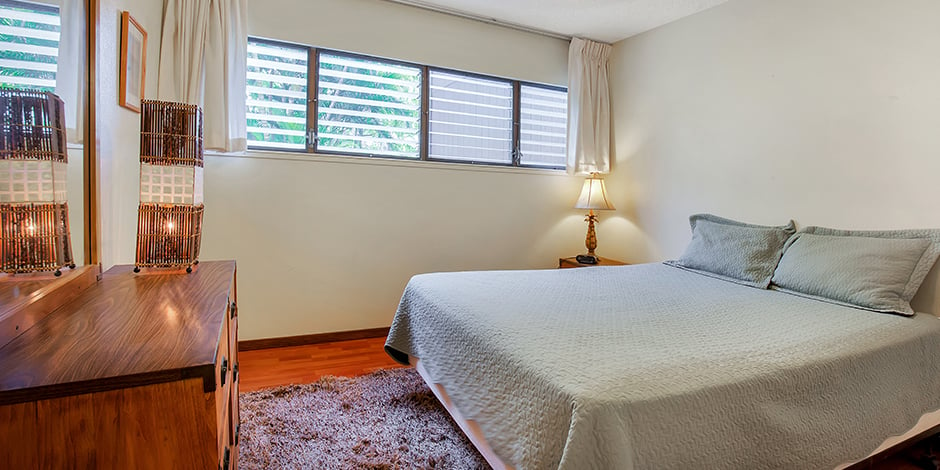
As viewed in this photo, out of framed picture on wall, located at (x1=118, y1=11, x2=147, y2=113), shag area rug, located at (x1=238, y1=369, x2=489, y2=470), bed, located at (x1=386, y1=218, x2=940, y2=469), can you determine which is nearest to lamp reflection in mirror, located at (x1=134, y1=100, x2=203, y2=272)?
framed picture on wall, located at (x1=118, y1=11, x2=147, y2=113)

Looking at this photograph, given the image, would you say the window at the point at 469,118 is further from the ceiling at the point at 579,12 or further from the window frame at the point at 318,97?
the ceiling at the point at 579,12

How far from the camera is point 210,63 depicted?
2.65 m

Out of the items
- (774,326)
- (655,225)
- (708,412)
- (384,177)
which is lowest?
(708,412)

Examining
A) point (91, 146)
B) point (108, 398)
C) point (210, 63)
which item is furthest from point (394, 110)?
point (108, 398)

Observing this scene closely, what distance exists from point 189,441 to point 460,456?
131cm

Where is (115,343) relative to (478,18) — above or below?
below

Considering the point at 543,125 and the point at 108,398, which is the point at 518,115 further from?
the point at 108,398

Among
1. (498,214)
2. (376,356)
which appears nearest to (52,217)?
(376,356)

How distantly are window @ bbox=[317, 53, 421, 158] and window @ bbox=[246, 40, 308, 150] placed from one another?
13 centimetres

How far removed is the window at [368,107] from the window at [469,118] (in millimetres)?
154

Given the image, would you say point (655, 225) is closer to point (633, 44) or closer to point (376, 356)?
point (633, 44)

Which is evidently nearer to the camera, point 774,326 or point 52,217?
point 52,217

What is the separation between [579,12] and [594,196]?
1421 millimetres

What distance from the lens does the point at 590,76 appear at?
382cm
